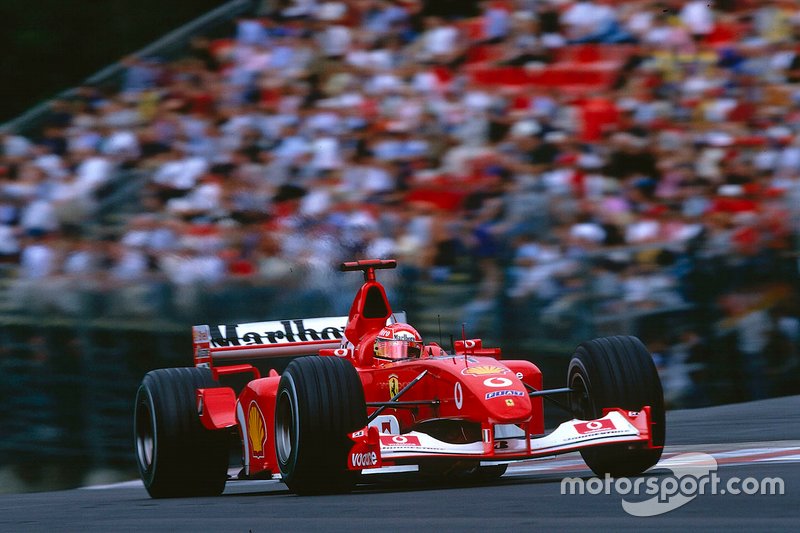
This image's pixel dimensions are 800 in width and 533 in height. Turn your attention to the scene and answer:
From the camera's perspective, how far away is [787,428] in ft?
30.3

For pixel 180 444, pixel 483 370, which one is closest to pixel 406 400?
pixel 483 370

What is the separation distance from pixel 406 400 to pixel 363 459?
106 cm

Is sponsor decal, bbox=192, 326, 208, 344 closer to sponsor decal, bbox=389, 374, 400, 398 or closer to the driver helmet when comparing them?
the driver helmet

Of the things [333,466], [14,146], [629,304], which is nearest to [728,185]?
[629,304]

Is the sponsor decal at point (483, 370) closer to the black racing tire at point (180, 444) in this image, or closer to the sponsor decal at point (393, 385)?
the sponsor decal at point (393, 385)

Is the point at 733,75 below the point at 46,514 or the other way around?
the other way around

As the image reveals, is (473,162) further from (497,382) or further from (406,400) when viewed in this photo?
(497,382)

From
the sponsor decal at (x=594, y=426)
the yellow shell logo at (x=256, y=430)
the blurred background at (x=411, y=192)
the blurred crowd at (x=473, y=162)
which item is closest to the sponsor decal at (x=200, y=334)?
the yellow shell logo at (x=256, y=430)

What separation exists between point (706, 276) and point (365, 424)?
4.54 metres

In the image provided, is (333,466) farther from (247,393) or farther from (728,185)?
(728,185)

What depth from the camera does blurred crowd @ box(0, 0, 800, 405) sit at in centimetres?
1062

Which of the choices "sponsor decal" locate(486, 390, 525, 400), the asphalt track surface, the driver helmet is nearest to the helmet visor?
the driver helmet

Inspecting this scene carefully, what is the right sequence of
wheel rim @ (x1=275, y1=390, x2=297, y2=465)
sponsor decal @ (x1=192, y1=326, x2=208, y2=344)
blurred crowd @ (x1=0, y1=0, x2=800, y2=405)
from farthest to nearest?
1. blurred crowd @ (x1=0, y1=0, x2=800, y2=405)
2. sponsor decal @ (x1=192, y1=326, x2=208, y2=344)
3. wheel rim @ (x1=275, y1=390, x2=297, y2=465)

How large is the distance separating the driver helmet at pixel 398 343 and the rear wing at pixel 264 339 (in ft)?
3.71
